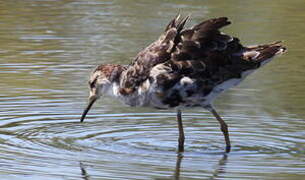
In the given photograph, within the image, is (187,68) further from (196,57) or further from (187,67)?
(196,57)

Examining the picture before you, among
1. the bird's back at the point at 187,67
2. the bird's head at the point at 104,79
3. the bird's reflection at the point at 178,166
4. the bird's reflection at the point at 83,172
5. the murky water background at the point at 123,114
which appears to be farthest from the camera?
the bird's head at the point at 104,79

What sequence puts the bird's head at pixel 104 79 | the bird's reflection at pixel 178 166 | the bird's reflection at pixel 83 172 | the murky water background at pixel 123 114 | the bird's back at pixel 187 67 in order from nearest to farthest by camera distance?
the bird's reflection at pixel 83 172
the bird's reflection at pixel 178 166
the murky water background at pixel 123 114
the bird's back at pixel 187 67
the bird's head at pixel 104 79

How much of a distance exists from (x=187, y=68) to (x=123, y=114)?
2.17m

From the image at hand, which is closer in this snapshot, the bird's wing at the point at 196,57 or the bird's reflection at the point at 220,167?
the bird's reflection at the point at 220,167

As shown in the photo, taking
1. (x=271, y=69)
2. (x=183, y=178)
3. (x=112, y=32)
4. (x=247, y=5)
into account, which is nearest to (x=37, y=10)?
(x=112, y=32)

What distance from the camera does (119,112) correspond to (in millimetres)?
11930

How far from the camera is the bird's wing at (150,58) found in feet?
32.5

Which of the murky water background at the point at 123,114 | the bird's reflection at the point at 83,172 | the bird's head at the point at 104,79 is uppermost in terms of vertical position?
the bird's head at the point at 104,79

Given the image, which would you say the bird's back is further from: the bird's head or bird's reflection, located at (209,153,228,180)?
bird's reflection, located at (209,153,228,180)

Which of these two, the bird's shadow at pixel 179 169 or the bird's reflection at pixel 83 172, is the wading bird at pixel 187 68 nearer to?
the bird's shadow at pixel 179 169

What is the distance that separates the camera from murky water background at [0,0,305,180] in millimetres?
9195

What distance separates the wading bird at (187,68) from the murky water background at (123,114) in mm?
585

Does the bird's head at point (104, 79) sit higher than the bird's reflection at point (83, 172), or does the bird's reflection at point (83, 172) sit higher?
the bird's head at point (104, 79)

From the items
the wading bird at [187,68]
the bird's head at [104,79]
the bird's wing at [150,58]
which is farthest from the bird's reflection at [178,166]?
the bird's head at [104,79]
